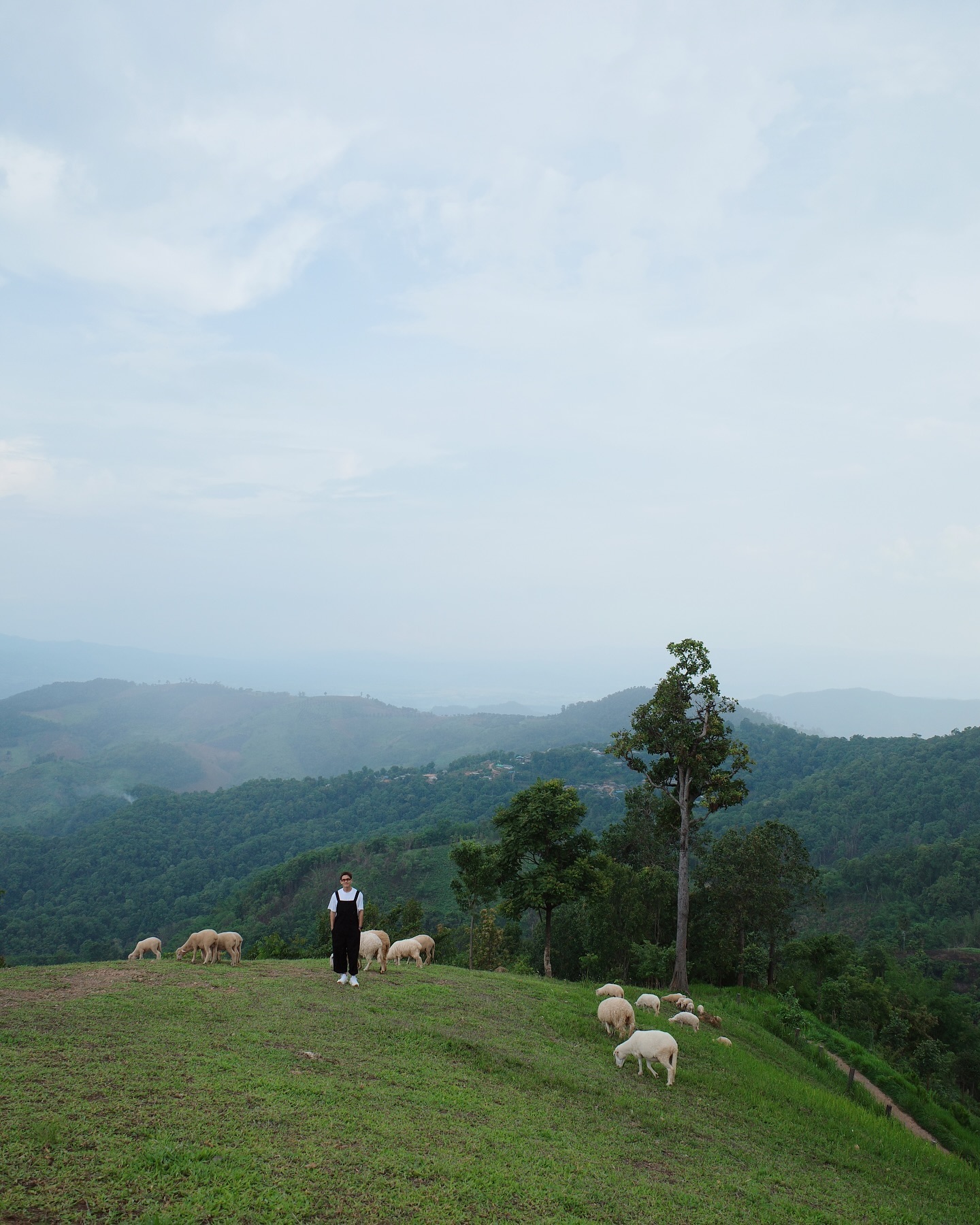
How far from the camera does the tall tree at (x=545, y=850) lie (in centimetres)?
A: 2250

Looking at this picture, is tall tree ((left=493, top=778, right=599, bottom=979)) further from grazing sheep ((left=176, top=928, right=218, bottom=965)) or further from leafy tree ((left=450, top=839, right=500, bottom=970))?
grazing sheep ((left=176, top=928, right=218, bottom=965))

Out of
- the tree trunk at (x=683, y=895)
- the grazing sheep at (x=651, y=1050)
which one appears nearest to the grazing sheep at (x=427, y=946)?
the tree trunk at (x=683, y=895)

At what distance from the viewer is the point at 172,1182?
5.41m

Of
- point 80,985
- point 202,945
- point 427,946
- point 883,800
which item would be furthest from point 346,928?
point 883,800

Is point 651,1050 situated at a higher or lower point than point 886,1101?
higher

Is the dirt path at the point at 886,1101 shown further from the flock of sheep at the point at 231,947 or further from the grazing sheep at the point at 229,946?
the grazing sheep at the point at 229,946

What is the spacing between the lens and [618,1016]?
1291 centimetres

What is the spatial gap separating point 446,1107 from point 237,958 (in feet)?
29.8

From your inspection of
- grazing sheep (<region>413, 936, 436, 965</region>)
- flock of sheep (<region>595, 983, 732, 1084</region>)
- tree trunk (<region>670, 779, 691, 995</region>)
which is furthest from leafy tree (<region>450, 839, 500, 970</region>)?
flock of sheep (<region>595, 983, 732, 1084</region>)

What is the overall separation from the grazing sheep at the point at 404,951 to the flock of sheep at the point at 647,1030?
457 cm

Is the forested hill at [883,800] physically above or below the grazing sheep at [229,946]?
below

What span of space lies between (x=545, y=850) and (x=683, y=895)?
478 cm

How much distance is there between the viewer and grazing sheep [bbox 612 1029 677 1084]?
1098 cm

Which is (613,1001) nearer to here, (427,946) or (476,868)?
(427,946)
